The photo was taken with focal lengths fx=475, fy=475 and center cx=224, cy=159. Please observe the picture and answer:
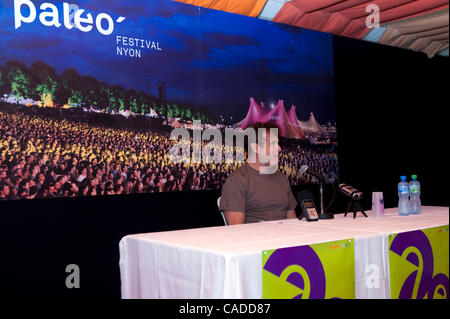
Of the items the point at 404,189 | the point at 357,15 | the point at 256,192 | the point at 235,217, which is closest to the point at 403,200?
the point at 404,189

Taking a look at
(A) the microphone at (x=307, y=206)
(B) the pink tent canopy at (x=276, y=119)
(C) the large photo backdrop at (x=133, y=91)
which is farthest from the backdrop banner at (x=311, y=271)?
(B) the pink tent canopy at (x=276, y=119)

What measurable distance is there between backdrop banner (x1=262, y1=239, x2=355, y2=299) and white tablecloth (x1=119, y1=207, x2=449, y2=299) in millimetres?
36

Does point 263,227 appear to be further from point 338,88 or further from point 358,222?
point 338,88

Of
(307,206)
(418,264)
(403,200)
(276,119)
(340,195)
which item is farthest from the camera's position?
(340,195)

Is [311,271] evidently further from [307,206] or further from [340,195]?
[340,195]

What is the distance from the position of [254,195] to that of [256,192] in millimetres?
23

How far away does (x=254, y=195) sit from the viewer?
2977 millimetres

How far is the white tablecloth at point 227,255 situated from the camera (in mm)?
1786

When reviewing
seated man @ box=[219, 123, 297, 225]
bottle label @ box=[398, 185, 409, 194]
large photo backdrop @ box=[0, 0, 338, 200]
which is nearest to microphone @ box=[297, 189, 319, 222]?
seated man @ box=[219, 123, 297, 225]

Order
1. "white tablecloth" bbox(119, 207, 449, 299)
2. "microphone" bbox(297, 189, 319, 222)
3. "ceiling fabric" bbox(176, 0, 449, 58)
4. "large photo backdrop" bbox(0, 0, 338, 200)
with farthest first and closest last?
"ceiling fabric" bbox(176, 0, 449, 58) < "large photo backdrop" bbox(0, 0, 338, 200) < "microphone" bbox(297, 189, 319, 222) < "white tablecloth" bbox(119, 207, 449, 299)

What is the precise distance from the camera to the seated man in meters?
2.91

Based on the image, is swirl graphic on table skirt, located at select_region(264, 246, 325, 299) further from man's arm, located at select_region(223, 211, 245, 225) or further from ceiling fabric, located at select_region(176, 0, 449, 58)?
ceiling fabric, located at select_region(176, 0, 449, 58)

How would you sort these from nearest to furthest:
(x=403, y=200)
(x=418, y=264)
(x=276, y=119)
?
1. (x=418, y=264)
2. (x=403, y=200)
3. (x=276, y=119)

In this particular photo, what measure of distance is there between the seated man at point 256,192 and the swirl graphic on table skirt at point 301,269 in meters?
0.94
